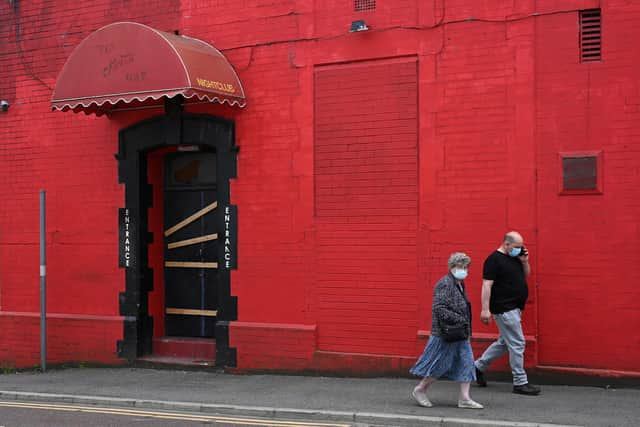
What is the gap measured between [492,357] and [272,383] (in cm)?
298

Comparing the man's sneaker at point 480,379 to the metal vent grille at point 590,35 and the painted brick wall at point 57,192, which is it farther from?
the painted brick wall at point 57,192

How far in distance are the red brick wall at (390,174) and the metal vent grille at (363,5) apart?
0.09m

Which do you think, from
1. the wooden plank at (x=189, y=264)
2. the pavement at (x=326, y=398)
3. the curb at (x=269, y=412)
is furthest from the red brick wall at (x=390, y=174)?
the curb at (x=269, y=412)

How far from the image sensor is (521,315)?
962 centimetres

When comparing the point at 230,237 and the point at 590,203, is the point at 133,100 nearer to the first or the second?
the point at 230,237

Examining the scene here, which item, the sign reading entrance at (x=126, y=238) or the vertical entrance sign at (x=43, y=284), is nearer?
the vertical entrance sign at (x=43, y=284)

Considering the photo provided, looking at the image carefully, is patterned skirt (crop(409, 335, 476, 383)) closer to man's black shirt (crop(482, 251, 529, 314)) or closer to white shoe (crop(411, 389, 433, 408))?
white shoe (crop(411, 389, 433, 408))

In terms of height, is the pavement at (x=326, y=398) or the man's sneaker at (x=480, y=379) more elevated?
the man's sneaker at (x=480, y=379)

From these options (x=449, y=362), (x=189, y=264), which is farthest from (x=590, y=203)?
(x=189, y=264)

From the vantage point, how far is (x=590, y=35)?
945cm

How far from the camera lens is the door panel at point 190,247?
12211mm

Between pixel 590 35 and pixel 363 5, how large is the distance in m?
3.06

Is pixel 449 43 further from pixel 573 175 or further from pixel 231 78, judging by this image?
pixel 231 78

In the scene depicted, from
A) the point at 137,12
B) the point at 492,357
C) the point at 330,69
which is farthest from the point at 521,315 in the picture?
the point at 137,12
